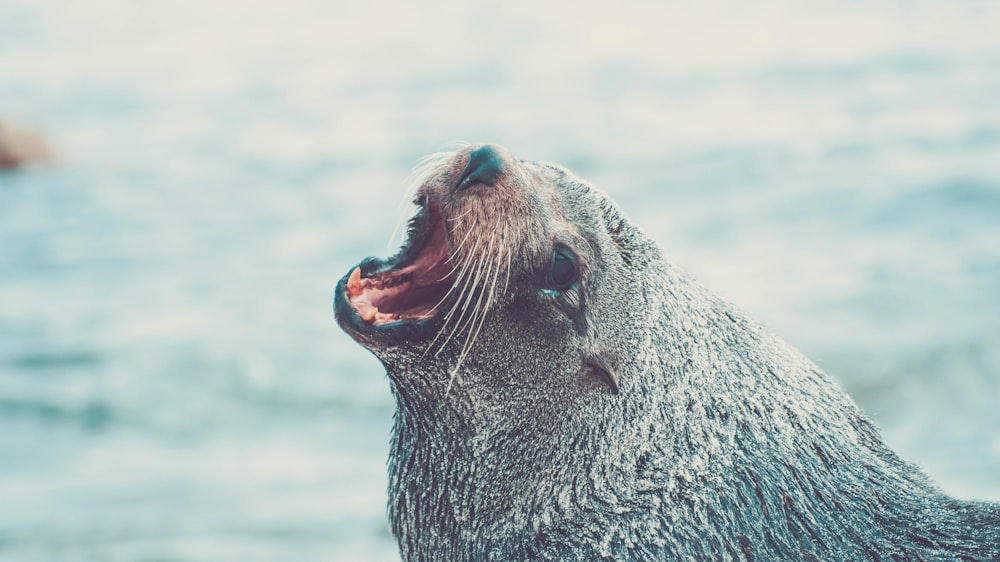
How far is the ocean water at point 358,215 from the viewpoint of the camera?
8.55 metres

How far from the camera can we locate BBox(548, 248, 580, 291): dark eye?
13.4 ft

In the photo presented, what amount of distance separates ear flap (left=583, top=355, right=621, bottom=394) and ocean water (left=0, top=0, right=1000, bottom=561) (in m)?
0.61

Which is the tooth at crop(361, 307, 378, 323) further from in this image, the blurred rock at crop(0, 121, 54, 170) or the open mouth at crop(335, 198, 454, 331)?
the blurred rock at crop(0, 121, 54, 170)

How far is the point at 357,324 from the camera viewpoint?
399 centimetres

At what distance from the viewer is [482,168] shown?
13.3ft

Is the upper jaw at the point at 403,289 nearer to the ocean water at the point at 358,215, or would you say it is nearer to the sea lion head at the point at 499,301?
the sea lion head at the point at 499,301

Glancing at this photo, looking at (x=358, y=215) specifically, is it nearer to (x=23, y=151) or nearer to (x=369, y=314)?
(x=23, y=151)

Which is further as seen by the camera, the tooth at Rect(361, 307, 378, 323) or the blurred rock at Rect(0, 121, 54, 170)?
the blurred rock at Rect(0, 121, 54, 170)

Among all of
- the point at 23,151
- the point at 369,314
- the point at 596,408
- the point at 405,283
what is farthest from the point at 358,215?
the point at 596,408

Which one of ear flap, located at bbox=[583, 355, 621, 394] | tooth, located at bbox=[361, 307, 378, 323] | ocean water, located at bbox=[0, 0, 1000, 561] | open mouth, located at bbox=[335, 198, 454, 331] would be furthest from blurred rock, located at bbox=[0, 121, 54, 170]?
ear flap, located at bbox=[583, 355, 621, 394]

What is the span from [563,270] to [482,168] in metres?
0.44

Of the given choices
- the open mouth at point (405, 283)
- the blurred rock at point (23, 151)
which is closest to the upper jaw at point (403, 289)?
the open mouth at point (405, 283)

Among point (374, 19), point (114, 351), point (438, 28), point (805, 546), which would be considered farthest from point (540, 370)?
point (374, 19)

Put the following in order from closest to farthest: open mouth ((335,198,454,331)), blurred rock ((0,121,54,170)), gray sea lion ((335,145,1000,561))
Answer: gray sea lion ((335,145,1000,561))
open mouth ((335,198,454,331))
blurred rock ((0,121,54,170))
